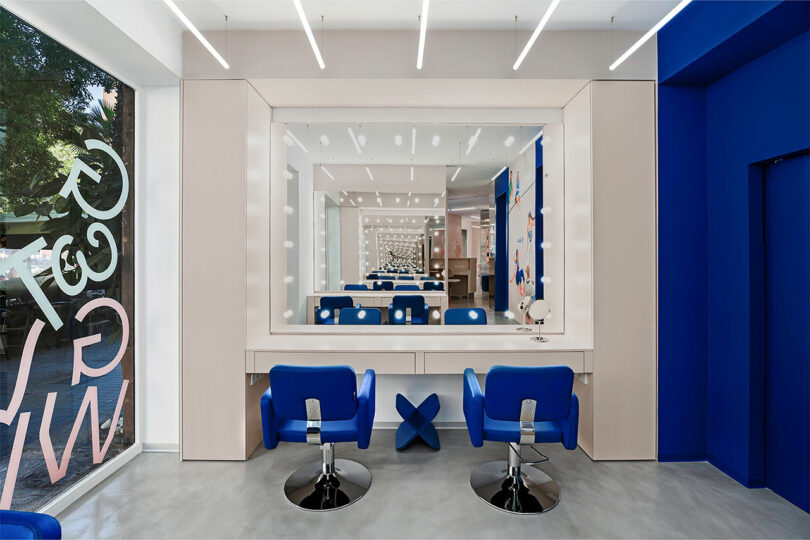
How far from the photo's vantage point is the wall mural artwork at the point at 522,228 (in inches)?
185

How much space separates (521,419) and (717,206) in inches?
84.5

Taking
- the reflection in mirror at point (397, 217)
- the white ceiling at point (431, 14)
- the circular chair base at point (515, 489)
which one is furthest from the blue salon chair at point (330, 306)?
the white ceiling at point (431, 14)

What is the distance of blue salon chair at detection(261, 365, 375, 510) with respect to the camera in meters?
1.99

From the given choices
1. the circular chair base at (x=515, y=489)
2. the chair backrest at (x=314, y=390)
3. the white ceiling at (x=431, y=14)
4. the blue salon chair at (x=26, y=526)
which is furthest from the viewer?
the white ceiling at (x=431, y=14)

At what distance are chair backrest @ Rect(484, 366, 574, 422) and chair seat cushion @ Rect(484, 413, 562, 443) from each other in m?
0.13

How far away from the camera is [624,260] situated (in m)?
2.79

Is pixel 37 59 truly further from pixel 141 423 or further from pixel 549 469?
pixel 549 469

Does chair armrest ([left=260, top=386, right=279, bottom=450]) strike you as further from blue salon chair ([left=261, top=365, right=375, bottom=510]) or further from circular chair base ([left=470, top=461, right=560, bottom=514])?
circular chair base ([left=470, top=461, right=560, bottom=514])

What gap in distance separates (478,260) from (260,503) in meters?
8.59

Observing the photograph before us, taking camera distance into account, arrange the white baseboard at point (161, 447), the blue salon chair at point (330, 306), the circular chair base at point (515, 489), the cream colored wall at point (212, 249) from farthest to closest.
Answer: the blue salon chair at point (330, 306) → the white baseboard at point (161, 447) → the cream colored wall at point (212, 249) → the circular chair base at point (515, 489)

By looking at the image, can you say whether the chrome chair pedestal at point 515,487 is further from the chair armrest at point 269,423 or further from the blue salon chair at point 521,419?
the chair armrest at point 269,423

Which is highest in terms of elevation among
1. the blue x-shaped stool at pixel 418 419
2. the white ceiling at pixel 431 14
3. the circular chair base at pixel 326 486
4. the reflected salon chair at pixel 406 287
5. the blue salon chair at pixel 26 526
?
the white ceiling at pixel 431 14

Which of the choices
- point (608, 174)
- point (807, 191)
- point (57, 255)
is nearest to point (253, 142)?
point (57, 255)

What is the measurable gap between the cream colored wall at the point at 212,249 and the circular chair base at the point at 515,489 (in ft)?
5.66
